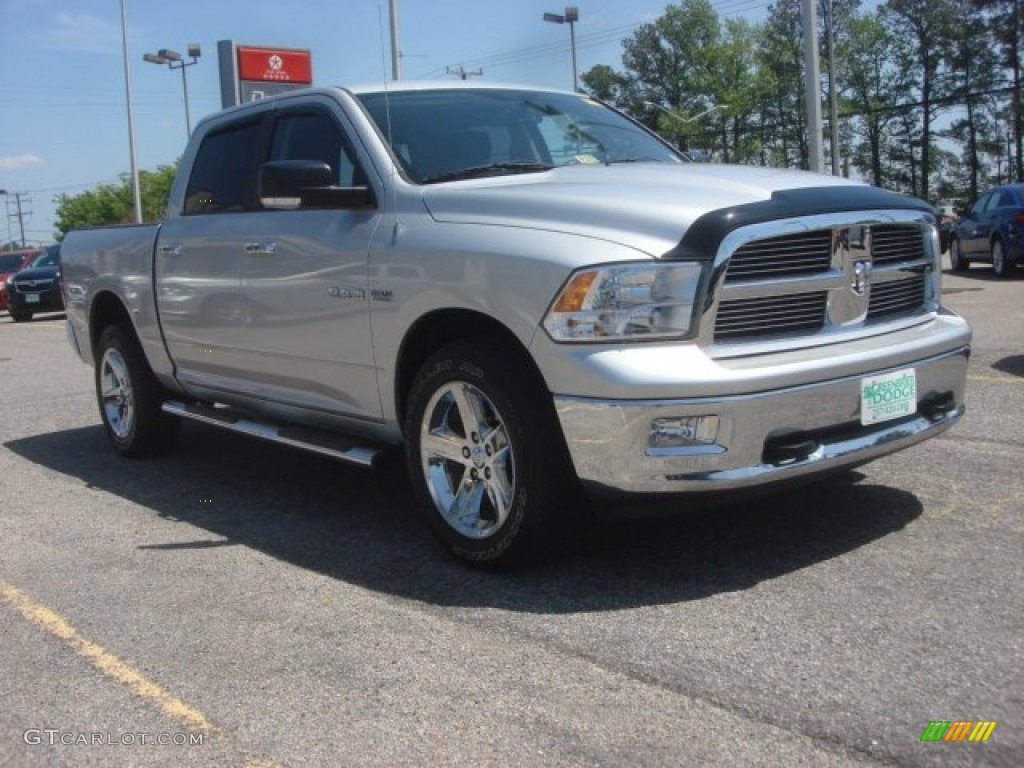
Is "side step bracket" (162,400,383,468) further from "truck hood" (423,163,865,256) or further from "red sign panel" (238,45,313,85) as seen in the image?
"red sign panel" (238,45,313,85)

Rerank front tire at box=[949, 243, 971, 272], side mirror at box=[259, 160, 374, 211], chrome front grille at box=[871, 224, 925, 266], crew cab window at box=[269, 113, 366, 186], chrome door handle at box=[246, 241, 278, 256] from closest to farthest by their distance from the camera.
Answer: chrome front grille at box=[871, 224, 925, 266] → side mirror at box=[259, 160, 374, 211] → crew cab window at box=[269, 113, 366, 186] → chrome door handle at box=[246, 241, 278, 256] → front tire at box=[949, 243, 971, 272]

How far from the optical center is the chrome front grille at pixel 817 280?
371 centimetres

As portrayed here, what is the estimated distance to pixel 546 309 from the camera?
372 cm

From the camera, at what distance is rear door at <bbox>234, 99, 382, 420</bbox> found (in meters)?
4.62

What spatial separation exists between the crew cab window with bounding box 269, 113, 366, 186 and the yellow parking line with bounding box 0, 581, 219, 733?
84.1 inches

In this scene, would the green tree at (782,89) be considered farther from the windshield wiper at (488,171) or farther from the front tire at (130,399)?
the windshield wiper at (488,171)

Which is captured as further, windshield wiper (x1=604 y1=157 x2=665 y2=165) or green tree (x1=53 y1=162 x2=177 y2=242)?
green tree (x1=53 y1=162 x2=177 y2=242)

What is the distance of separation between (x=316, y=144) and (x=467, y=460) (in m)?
1.90

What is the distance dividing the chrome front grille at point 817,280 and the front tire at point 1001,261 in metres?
14.3

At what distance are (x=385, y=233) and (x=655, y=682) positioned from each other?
2.17 metres

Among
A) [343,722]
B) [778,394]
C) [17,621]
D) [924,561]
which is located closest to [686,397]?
[778,394]

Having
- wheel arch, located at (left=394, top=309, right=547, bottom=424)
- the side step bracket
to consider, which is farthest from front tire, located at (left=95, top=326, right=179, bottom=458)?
wheel arch, located at (left=394, top=309, right=547, bottom=424)

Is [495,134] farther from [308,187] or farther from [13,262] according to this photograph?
[13,262]

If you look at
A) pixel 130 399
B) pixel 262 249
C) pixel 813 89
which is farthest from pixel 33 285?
pixel 262 249
